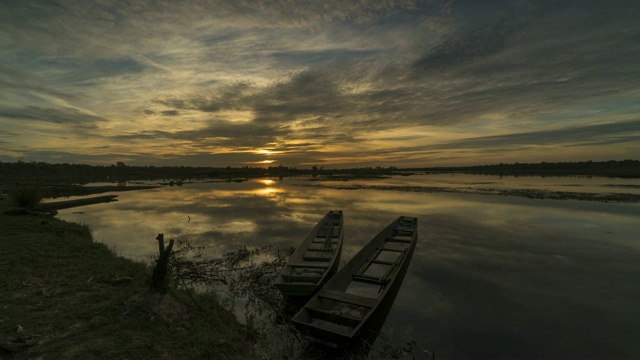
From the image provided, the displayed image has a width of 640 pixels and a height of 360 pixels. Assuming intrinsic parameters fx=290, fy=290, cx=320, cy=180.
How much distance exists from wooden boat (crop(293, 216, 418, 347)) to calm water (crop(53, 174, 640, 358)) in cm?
92

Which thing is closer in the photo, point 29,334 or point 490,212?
point 29,334

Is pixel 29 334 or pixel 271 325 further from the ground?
pixel 29 334

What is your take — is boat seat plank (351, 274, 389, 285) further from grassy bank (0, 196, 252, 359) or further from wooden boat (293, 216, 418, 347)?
grassy bank (0, 196, 252, 359)

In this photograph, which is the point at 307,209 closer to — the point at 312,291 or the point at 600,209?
the point at 312,291

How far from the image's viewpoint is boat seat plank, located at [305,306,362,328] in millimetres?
7824

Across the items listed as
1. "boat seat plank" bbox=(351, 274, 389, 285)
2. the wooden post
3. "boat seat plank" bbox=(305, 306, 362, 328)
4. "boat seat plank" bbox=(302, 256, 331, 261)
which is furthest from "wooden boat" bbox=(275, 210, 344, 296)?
the wooden post

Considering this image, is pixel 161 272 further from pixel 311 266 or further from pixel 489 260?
pixel 489 260

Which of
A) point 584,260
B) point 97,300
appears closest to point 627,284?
point 584,260

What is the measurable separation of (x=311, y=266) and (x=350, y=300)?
331 centimetres

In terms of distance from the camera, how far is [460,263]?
14336mm

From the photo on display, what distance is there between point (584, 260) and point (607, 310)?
5.93 meters

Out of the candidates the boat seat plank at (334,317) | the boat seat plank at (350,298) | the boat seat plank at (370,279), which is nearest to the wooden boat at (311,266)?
the boat seat plank at (350,298)

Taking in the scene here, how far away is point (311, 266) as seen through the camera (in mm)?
11781

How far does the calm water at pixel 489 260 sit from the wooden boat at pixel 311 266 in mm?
1611
